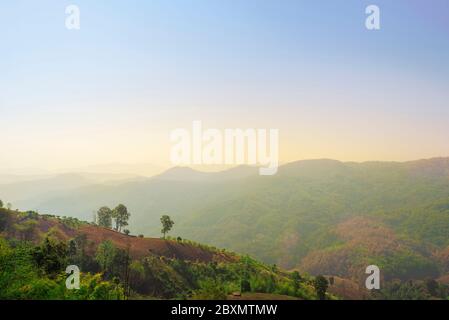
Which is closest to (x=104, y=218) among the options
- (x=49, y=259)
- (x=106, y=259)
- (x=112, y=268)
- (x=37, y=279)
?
(x=106, y=259)

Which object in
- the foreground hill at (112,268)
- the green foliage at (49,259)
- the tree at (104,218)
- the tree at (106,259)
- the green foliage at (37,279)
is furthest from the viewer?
the tree at (104,218)

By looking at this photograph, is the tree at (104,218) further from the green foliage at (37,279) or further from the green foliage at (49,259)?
the green foliage at (49,259)

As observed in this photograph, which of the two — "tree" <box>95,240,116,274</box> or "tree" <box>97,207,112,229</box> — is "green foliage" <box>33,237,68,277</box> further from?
"tree" <box>97,207,112,229</box>

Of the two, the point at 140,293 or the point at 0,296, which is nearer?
the point at 0,296

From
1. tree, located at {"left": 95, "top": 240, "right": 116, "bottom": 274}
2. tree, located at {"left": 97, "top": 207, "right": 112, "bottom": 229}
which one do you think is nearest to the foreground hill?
tree, located at {"left": 95, "top": 240, "right": 116, "bottom": 274}

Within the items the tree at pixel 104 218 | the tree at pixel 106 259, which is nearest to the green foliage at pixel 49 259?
the tree at pixel 106 259

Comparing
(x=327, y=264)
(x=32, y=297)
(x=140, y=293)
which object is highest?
(x=32, y=297)

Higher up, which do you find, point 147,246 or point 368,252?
point 147,246

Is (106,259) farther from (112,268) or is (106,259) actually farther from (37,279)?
(37,279)
